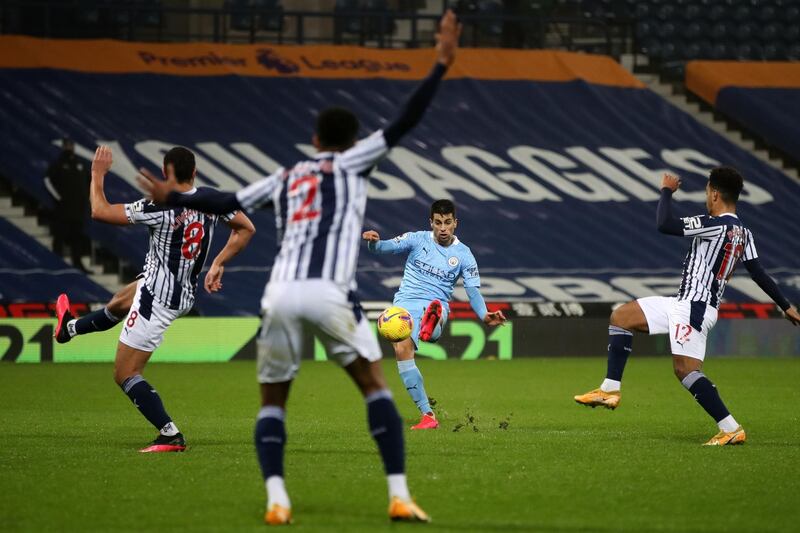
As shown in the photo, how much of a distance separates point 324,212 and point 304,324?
57 cm

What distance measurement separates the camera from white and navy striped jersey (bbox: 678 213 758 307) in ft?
33.1

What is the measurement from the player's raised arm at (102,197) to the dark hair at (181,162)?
41 centimetres

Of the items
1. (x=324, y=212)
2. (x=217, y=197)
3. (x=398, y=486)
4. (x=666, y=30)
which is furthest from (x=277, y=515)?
(x=666, y=30)

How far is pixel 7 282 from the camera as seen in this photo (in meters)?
21.7

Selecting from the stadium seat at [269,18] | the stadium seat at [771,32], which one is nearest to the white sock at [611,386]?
the stadium seat at [269,18]

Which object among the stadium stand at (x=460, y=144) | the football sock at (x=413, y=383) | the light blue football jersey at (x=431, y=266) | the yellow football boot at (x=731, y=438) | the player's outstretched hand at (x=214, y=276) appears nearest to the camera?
the player's outstretched hand at (x=214, y=276)

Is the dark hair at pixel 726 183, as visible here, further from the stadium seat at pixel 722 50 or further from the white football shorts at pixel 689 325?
the stadium seat at pixel 722 50

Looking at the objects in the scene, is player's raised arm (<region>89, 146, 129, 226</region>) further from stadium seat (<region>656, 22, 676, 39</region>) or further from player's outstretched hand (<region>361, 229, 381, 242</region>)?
stadium seat (<region>656, 22, 676, 39</region>)

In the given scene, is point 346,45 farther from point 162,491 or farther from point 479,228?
point 162,491

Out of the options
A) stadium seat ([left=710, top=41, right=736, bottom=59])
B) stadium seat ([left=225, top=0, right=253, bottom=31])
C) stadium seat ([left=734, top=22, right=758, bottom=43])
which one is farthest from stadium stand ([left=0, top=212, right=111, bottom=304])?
stadium seat ([left=734, top=22, right=758, bottom=43])

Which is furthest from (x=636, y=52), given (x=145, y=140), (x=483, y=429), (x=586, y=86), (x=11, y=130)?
(x=483, y=429)

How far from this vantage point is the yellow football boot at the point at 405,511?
650 cm

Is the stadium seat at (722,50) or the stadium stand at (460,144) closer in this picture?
the stadium stand at (460,144)

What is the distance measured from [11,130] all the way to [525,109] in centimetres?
1024
